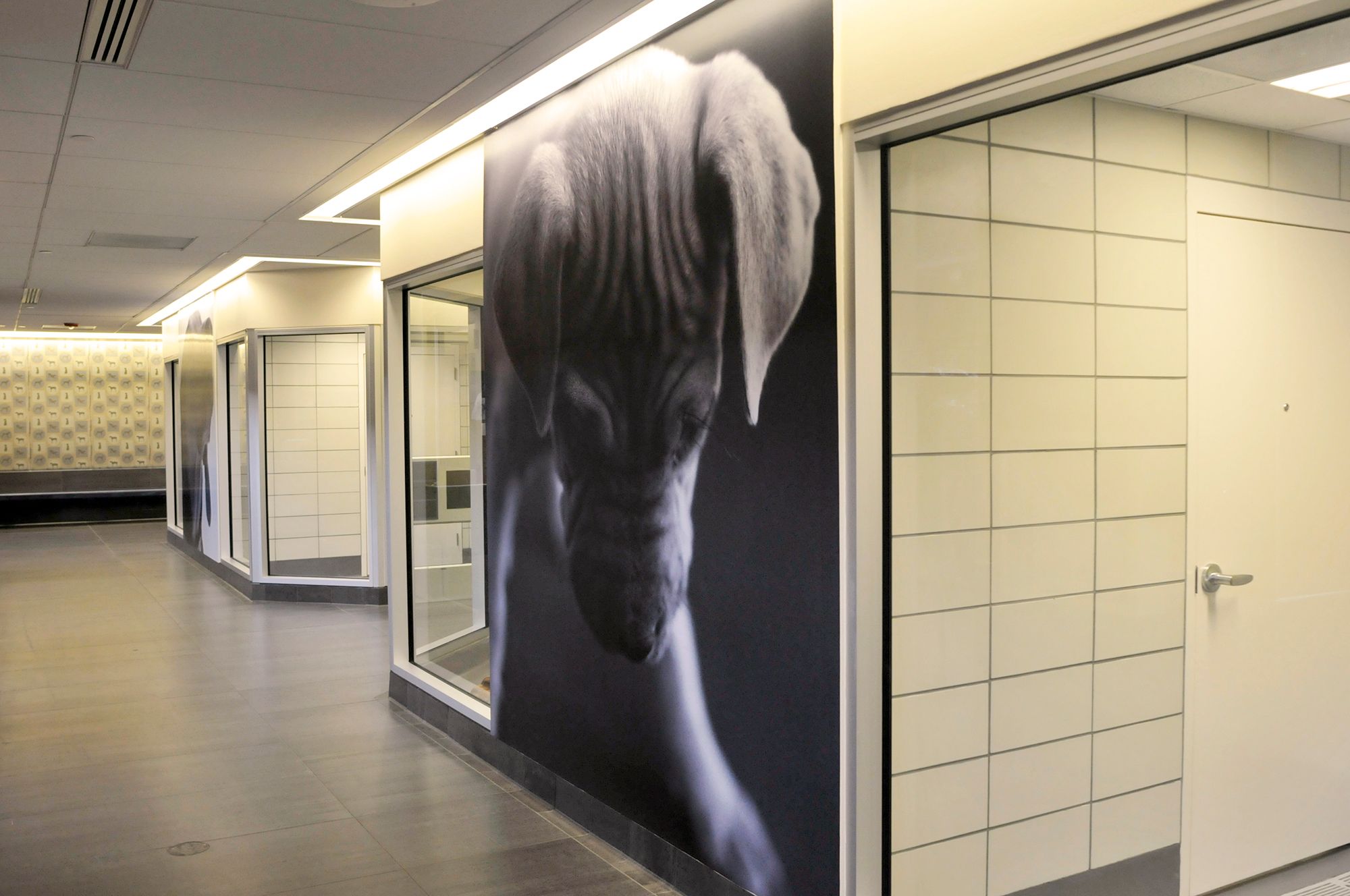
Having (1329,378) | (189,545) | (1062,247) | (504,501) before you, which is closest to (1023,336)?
(1062,247)

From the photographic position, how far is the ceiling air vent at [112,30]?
3.41 m

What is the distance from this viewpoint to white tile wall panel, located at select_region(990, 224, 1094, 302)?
10.2 feet

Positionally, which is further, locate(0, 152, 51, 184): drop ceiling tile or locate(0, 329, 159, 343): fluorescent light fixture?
locate(0, 329, 159, 343): fluorescent light fixture

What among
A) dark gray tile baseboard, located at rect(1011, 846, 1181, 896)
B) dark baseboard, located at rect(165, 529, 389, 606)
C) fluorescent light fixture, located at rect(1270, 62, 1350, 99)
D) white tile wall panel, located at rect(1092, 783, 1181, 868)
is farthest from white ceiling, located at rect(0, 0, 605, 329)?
dark baseboard, located at rect(165, 529, 389, 606)

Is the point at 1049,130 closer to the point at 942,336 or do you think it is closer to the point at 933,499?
the point at 942,336

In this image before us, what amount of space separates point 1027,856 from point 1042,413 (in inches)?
48.1

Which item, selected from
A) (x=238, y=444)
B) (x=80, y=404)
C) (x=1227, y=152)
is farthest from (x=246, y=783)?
(x=80, y=404)

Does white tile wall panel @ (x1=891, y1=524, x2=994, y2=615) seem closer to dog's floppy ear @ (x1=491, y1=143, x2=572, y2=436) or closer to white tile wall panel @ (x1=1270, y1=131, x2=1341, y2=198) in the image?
white tile wall panel @ (x1=1270, y1=131, x2=1341, y2=198)

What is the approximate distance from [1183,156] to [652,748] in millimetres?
2550

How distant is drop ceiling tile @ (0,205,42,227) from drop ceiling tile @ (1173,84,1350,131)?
646cm

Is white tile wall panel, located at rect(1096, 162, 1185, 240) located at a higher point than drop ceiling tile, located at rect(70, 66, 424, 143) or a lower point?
lower

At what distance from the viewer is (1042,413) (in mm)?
3146

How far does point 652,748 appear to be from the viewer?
13.4 ft

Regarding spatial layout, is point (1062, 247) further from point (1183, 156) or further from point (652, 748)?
point (652, 748)
